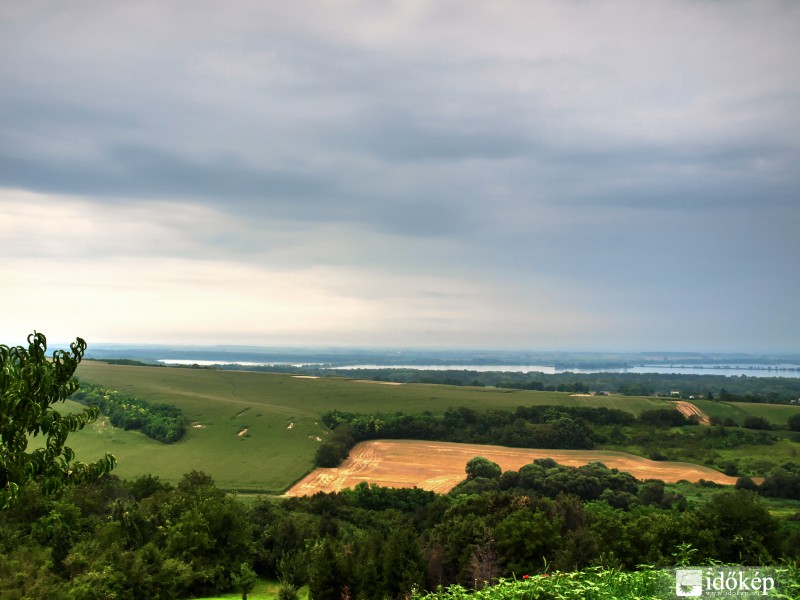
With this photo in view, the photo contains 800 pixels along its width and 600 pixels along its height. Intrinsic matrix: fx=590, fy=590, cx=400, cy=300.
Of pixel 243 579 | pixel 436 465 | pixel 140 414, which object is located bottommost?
pixel 436 465

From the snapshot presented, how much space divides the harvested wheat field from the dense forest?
2901 centimetres

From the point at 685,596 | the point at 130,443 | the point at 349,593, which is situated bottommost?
the point at 130,443

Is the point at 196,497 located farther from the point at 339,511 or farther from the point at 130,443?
the point at 130,443

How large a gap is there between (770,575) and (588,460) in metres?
72.4

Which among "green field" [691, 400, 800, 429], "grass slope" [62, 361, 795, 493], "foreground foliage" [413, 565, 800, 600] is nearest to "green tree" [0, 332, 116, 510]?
"foreground foliage" [413, 565, 800, 600]

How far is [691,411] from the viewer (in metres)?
96.6

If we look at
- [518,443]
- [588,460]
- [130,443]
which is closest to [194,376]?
[130,443]

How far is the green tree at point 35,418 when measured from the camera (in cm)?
1180

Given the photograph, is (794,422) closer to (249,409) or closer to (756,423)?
(756,423)

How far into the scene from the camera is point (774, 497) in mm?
62906

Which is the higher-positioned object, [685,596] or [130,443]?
[685,596]

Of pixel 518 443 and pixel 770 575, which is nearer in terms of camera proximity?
pixel 770 575

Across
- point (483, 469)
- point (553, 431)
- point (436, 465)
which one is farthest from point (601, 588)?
point (553, 431)

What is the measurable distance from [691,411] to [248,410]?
73.2m
